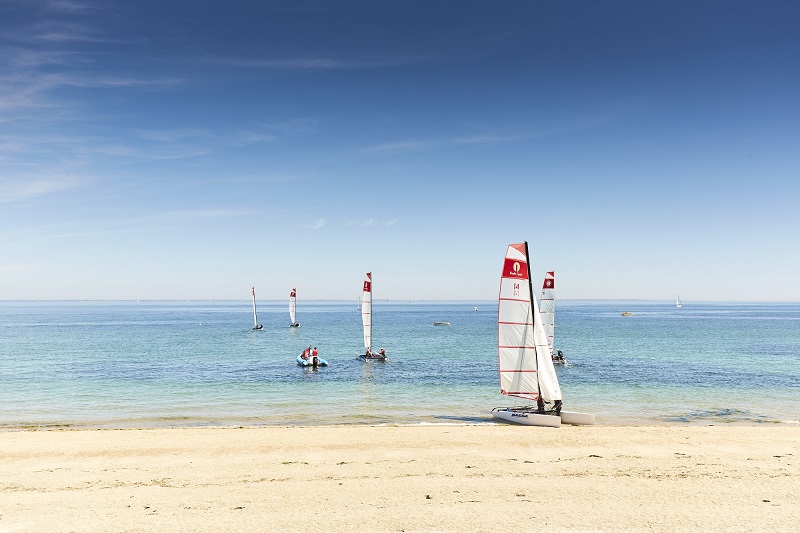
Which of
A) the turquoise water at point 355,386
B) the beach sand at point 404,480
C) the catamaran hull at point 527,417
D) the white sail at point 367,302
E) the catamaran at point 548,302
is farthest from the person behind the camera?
the white sail at point 367,302

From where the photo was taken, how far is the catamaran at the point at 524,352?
2430 centimetres

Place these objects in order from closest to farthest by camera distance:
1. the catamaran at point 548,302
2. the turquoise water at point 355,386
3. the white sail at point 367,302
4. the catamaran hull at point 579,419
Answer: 1. the catamaran hull at point 579,419
2. the turquoise water at point 355,386
3. the catamaran at point 548,302
4. the white sail at point 367,302

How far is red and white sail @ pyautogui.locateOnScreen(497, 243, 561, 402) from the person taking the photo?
24.3 metres

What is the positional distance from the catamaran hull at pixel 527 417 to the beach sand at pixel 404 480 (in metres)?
1.27

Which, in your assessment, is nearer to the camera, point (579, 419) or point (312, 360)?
point (579, 419)

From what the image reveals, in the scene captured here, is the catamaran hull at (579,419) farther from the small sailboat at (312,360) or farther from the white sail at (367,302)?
the white sail at (367,302)

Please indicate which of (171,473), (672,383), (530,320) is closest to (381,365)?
(672,383)

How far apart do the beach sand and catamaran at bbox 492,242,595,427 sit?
229 cm

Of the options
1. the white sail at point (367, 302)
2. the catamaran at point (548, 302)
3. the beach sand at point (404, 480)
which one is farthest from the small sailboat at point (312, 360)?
the beach sand at point (404, 480)

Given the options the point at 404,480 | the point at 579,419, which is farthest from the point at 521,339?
the point at 404,480

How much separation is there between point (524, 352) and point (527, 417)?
2810mm

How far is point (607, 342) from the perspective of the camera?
78375 mm

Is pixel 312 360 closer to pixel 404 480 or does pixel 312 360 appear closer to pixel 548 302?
pixel 548 302

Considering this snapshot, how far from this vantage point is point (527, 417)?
80.3 feet
